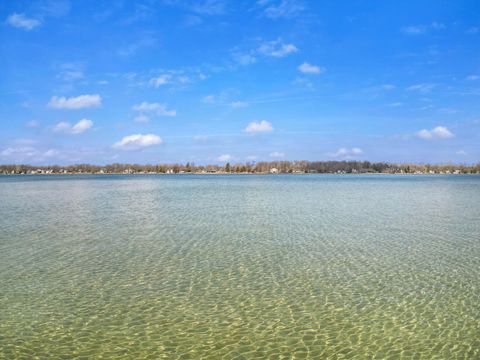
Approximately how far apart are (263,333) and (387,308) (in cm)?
293

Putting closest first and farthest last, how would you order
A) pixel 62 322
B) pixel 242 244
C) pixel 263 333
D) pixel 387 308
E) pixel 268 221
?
pixel 263 333 → pixel 62 322 → pixel 387 308 → pixel 242 244 → pixel 268 221

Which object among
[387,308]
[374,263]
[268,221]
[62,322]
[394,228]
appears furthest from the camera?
[268,221]

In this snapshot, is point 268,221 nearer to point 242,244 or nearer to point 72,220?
point 242,244

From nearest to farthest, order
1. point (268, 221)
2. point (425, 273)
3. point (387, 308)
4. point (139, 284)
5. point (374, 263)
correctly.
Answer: point (387, 308), point (139, 284), point (425, 273), point (374, 263), point (268, 221)

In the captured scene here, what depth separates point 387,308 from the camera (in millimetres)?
8258

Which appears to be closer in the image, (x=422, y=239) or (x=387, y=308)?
(x=387, y=308)

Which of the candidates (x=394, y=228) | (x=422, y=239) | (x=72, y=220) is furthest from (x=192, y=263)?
(x=72, y=220)

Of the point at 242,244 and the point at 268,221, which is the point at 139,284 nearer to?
the point at 242,244

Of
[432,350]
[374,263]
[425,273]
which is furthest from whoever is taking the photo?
[374,263]

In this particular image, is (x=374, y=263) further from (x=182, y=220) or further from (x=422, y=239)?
(x=182, y=220)

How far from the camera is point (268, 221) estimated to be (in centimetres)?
2170

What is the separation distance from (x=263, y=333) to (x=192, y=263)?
5398 mm

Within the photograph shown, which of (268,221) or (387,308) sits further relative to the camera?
(268,221)

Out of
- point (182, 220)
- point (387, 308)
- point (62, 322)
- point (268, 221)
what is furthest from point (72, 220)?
point (387, 308)
